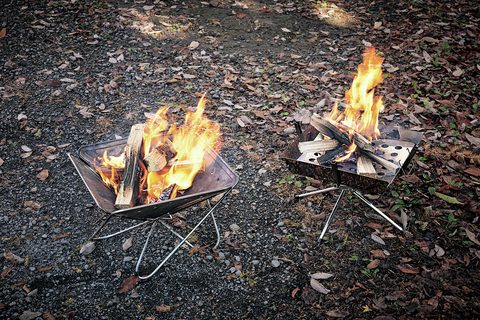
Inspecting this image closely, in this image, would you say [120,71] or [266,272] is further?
[120,71]

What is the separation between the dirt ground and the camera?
3322 mm

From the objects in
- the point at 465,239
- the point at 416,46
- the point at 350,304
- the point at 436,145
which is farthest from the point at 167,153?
the point at 416,46

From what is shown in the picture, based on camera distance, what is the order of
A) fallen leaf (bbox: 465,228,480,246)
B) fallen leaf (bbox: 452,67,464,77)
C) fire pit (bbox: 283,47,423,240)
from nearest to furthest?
1. fire pit (bbox: 283,47,423,240)
2. fallen leaf (bbox: 465,228,480,246)
3. fallen leaf (bbox: 452,67,464,77)

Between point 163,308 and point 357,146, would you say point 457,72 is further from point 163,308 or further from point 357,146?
point 163,308

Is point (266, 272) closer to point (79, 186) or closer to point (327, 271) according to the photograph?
point (327, 271)

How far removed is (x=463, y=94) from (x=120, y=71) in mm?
4771

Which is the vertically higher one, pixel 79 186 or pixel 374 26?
pixel 374 26

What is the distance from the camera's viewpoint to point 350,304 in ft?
10.5

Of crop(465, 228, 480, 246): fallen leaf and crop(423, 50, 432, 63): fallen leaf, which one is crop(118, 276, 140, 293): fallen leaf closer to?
crop(465, 228, 480, 246): fallen leaf

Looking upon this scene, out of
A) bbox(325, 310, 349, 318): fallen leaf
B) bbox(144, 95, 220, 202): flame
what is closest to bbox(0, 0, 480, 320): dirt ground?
bbox(325, 310, 349, 318): fallen leaf

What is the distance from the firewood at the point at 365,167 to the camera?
128 inches

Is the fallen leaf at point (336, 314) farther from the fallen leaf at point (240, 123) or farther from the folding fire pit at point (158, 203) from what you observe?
the fallen leaf at point (240, 123)

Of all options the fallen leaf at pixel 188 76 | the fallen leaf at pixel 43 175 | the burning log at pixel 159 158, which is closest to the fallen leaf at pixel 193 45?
the fallen leaf at pixel 188 76

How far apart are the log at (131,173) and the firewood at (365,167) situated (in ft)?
5.97
